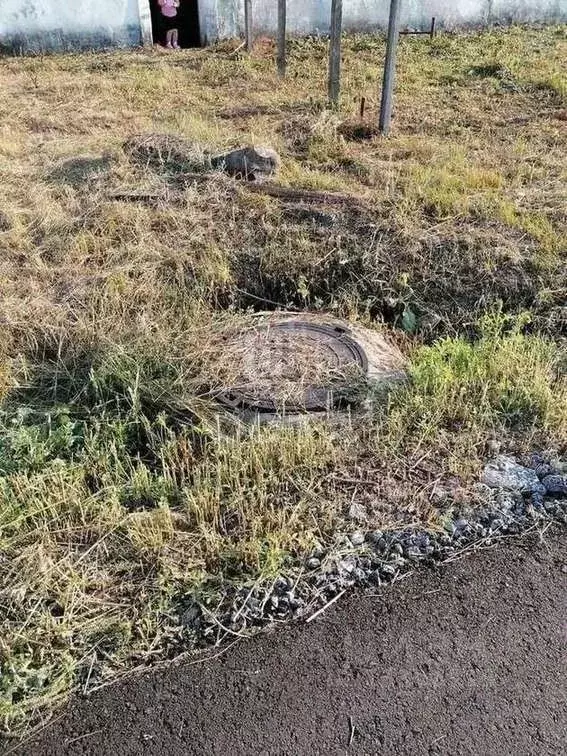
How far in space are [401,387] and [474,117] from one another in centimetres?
500

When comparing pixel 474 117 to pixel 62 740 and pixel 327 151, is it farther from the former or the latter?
pixel 62 740

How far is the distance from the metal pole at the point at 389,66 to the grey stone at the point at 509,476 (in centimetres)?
449

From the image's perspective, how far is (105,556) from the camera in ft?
9.19

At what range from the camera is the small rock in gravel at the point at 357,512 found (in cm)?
296

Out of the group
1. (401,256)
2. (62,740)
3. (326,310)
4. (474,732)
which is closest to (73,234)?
(326,310)

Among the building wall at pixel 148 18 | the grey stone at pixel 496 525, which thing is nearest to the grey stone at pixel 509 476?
the grey stone at pixel 496 525

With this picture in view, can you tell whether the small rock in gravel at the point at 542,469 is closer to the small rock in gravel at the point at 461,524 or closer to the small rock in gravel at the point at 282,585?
the small rock in gravel at the point at 461,524

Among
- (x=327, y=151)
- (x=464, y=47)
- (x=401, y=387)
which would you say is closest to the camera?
(x=401, y=387)

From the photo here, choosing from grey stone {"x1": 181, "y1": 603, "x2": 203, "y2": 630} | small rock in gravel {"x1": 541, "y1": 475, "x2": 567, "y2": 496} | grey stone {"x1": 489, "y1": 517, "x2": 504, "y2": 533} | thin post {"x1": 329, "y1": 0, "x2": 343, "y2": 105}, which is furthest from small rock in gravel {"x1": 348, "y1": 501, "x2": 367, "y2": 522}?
thin post {"x1": 329, "y1": 0, "x2": 343, "y2": 105}

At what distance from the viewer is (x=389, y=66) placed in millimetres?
6453

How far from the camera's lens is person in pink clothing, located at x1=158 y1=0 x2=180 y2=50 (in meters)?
10.8

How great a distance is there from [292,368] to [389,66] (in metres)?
4.03

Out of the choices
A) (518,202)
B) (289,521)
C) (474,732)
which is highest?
(518,202)

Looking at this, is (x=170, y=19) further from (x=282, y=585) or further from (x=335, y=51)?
(x=282, y=585)
